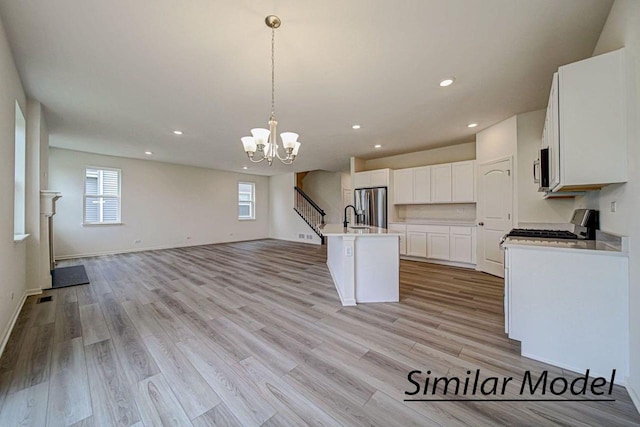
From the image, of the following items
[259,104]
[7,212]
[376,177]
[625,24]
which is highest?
[259,104]

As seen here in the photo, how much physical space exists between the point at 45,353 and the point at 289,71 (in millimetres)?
3390

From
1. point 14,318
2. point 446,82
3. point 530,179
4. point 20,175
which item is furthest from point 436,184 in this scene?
point 20,175

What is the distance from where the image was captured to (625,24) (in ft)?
5.34

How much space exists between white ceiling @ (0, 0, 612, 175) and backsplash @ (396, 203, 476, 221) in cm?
183

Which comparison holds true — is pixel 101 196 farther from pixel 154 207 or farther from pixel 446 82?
pixel 446 82

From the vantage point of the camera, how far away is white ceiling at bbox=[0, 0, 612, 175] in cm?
182

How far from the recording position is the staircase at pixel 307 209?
29.6ft

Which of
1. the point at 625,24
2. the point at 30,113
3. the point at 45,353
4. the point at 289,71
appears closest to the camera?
the point at 625,24

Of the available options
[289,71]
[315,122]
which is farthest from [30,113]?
[315,122]

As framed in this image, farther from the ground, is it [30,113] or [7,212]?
[30,113]

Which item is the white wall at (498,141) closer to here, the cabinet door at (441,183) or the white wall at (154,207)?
the cabinet door at (441,183)

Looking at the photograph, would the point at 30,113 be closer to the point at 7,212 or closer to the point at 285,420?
the point at 7,212

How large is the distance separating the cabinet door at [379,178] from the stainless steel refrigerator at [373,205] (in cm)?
12

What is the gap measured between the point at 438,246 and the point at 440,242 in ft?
0.32
